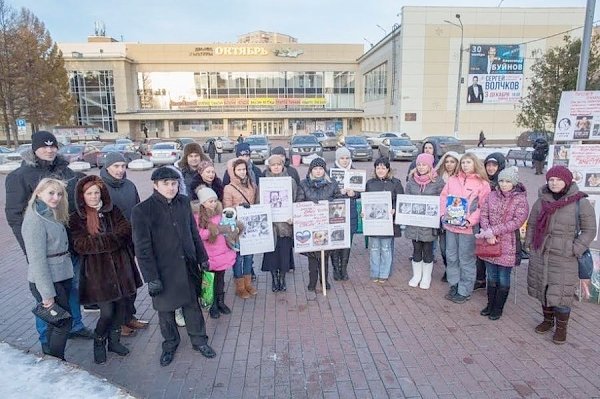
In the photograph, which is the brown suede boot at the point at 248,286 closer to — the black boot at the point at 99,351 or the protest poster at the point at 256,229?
the protest poster at the point at 256,229

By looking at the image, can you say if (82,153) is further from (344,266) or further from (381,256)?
(381,256)

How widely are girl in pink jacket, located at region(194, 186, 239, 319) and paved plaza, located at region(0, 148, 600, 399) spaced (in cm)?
70

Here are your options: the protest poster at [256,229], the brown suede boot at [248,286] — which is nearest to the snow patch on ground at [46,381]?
the protest poster at [256,229]

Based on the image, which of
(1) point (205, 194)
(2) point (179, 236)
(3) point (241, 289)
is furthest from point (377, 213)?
(2) point (179, 236)

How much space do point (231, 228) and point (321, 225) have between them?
49.7 inches

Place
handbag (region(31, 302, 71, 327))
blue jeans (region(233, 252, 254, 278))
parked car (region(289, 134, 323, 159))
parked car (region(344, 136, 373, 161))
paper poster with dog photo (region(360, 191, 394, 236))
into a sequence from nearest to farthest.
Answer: handbag (region(31, 302, 71, 327)) < blue jeans (region(233, 252, 254, 278)) < paper poster with dog photo (region(360, 191, 394, 236)) < parked car (region(289, 134, 323, 159)) < parked car (region(344, 136, 373, 161))

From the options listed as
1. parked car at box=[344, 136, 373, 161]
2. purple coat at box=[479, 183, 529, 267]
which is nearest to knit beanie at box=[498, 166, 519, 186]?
purple coat at box=[479, 183, 529, 267]

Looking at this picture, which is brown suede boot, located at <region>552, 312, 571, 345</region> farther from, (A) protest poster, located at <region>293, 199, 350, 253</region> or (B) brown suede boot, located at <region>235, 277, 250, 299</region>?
(B) brown suede boot, located at <region>235, 277, 250, 299</region>

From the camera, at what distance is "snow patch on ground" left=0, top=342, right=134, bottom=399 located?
212 centimetres

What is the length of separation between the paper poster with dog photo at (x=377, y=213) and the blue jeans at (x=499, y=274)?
4.44 feet

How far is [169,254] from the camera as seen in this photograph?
374 centimetres

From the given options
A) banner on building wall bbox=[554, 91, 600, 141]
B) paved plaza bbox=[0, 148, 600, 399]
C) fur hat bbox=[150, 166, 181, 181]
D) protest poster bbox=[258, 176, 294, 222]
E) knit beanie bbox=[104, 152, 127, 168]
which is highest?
banner on building wall bbox=[554, 91, 600, 141]

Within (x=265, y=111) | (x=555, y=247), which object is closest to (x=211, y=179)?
(x=555, y=247)

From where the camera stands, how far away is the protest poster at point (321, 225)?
5.29 metres
